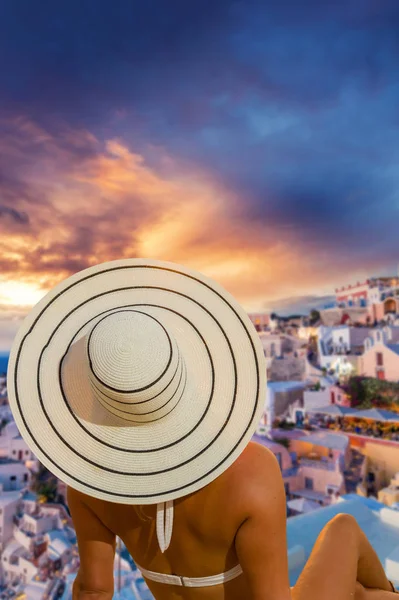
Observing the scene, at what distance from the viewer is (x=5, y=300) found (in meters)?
4.35

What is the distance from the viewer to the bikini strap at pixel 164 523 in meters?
0.52

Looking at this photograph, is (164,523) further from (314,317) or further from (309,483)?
(314,317)

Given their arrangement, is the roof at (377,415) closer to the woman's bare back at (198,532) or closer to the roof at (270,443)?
the roof at (270,443)

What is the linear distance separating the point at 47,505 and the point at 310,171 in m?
5.36

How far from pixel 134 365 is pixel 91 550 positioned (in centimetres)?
34

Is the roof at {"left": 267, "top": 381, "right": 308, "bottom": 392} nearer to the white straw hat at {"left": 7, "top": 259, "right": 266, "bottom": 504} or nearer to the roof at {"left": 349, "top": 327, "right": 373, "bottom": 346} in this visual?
the roof at {"left": 349, "top": 327, "right": 373, "bottom": 346}

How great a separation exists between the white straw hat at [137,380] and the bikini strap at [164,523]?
2.0 inches

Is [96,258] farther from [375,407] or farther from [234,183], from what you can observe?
[375,407]

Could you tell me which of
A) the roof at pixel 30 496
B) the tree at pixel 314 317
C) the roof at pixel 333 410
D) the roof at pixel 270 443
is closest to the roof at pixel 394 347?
the roof at pixel 333 410

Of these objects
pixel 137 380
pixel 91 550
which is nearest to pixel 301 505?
pixel 91 550

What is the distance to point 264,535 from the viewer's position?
0.49 meters

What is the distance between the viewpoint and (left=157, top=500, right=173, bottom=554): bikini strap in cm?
52

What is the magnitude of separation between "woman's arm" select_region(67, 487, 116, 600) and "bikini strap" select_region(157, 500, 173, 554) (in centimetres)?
14

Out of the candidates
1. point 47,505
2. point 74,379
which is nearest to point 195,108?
point 47,505
